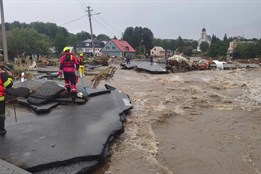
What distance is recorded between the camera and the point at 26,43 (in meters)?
52.9

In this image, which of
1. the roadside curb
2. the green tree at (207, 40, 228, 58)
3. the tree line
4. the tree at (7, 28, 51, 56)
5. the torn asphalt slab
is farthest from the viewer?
the green tree at (207, 40, 228, 58)

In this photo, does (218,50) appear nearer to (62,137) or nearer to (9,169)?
(62,137)

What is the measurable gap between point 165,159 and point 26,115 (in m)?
4.01

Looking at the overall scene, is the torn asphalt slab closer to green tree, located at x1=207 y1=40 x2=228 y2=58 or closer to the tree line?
the tree line

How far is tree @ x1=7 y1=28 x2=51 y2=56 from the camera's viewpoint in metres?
51.7

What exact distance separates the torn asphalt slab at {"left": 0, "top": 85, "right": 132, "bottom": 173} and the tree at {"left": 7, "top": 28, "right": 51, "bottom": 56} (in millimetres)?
46716

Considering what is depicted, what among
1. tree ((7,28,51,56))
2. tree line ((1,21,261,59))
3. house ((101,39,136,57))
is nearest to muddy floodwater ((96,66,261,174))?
tree line ((1,21,261,59))

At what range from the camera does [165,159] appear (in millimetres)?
5574

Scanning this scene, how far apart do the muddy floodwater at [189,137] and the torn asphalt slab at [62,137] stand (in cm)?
36

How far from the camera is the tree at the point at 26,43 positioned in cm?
5172

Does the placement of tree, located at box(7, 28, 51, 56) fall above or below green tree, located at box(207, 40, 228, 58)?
above

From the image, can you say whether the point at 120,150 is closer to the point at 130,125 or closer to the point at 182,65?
the point at 130,125

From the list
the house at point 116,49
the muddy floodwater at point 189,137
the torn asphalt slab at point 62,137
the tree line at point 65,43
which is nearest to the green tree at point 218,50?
the tree line at point 65,43

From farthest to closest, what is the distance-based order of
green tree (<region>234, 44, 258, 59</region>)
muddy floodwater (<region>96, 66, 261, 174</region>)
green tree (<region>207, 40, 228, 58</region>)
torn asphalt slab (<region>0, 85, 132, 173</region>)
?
green tree (<region>207, 40, 228, 58</region>) → green tree (<region>234, 44, 258, 59</region>) → muddy floodwater (<region>96, 66, 261, 174</region>) → torn asphalt slab (<region>0, 85, 132, 173</region>)
